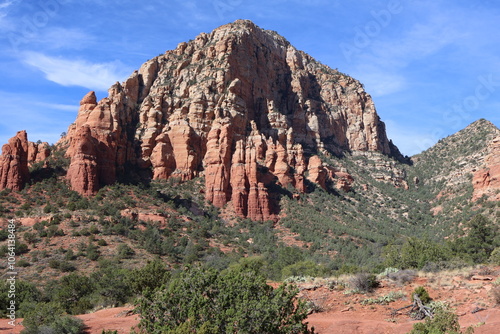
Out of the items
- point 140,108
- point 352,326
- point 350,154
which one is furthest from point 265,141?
point 352,326

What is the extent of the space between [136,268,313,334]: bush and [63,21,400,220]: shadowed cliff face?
171 feet

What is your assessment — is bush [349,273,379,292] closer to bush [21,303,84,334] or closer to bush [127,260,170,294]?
bush [127,260,170,294]

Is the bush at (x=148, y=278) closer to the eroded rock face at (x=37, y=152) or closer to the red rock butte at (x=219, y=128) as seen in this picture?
the red rock butte at (x=219, y=128)

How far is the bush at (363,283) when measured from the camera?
21469mm

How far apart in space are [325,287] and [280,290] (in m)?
9.39

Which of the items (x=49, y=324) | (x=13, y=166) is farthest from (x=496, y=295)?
(x=13, y=166)

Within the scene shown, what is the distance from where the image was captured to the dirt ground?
55.4ft

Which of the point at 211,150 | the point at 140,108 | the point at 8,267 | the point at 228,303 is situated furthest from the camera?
the point at 140,108

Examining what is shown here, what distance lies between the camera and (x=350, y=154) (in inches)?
4525

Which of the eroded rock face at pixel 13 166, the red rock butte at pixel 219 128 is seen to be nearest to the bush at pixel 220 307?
the red rock butte at pixel 219 128

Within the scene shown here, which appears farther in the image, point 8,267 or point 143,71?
point 143,71

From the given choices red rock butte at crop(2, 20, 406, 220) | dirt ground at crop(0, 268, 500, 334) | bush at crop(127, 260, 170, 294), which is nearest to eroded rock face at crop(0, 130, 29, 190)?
red rock butte at crop(2, 20, 406, 220)

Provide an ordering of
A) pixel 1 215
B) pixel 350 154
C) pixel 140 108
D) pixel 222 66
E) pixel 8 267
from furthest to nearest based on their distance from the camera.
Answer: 1. pixel 350 154
2. pixel 222 66
3. pixel 140 108
4. pixel 1 215
5. pixel 8 267

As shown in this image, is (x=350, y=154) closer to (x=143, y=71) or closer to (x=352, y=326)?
(x=143, y=71)
